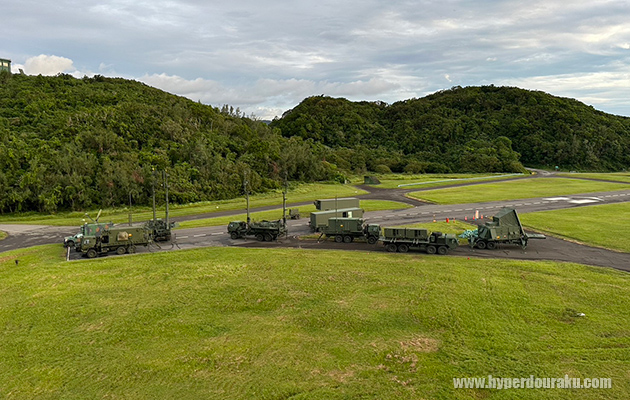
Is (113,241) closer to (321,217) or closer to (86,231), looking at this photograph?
(86,231)

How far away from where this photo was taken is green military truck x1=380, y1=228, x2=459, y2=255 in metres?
30.6

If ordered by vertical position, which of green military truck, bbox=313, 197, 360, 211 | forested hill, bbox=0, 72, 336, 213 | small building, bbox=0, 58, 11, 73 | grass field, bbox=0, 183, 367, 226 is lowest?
grass field, bbox=0, 183, 367, 226

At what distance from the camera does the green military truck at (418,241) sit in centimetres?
3061

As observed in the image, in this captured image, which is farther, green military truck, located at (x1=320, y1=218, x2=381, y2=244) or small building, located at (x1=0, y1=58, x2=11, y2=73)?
small building, located at (x1=0, y1=58, x2=11, y2=73)

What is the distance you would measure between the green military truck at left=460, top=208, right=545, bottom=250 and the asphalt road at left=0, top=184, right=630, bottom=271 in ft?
2.57

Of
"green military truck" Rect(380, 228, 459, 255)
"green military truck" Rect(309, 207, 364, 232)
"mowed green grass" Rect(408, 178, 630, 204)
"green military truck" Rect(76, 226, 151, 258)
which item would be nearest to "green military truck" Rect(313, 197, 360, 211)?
"green military truck" Rect(309, 207, 364, 232)

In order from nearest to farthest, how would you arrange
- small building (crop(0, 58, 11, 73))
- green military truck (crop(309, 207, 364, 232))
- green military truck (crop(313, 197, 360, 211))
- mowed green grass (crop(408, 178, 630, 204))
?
1. green military truck (crop(309, 207, 364, 232))
2. green military truck (crop(313, 197, 360, 211))
3. mowed green grass (crop(408, 178, 630, 204))
4. small building (crop(0, 58, 11, 73))

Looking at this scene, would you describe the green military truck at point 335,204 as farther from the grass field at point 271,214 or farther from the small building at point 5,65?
the small building at point 5,65

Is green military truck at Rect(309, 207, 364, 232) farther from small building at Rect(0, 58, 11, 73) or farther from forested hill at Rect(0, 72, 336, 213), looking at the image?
small building at Rect(0, 58, 11, 73)

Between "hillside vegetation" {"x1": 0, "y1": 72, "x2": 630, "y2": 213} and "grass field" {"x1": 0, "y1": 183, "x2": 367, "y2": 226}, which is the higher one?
"hillside vegetation" {"x1": 0, "y1": 72, "x2": 630, "y2": 213}

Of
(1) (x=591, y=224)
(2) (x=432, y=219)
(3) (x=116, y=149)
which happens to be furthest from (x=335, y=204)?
(3) (x=116, y=149)


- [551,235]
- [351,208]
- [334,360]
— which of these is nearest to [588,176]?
[551,235]

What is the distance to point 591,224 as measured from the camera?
3969cm

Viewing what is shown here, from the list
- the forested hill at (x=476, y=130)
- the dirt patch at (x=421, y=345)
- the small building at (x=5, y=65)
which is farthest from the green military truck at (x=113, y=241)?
the small building at (x=5, y=65)
